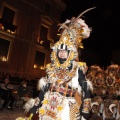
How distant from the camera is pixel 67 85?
3322 millimetres

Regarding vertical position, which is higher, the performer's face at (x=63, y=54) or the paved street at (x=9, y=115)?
the performer's face at (x=63, y=54)

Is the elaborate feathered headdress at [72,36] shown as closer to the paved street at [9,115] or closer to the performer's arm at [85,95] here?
the performer's arm at [85,95]

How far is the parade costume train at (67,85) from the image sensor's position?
3.17 meters

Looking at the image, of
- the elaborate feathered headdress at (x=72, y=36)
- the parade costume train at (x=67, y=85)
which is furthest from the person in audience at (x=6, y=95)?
the elaborate feathered headdress at (x=72, y=36)

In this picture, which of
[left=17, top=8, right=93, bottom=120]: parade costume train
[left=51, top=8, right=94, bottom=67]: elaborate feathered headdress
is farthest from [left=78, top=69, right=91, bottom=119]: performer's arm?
[left=51, top=8, right=94, bottom=67]: elaborate feathered headdress

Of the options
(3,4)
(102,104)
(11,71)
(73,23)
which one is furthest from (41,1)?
(73,23)

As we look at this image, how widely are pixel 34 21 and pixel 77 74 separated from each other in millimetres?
19320

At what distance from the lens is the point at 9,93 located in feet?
31.0

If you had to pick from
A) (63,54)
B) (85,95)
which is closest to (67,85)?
(85,95)

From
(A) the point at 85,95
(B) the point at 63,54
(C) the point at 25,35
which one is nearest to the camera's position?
(A) the point at 85,95

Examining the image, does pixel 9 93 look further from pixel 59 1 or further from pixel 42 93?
pixel 59 1

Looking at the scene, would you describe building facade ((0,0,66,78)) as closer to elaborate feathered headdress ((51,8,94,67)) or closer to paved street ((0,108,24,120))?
paved street ((0,108,24,120))

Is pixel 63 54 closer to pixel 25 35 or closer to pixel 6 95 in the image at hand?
pixel 6 95

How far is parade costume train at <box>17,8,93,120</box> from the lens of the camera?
10.4 feet
